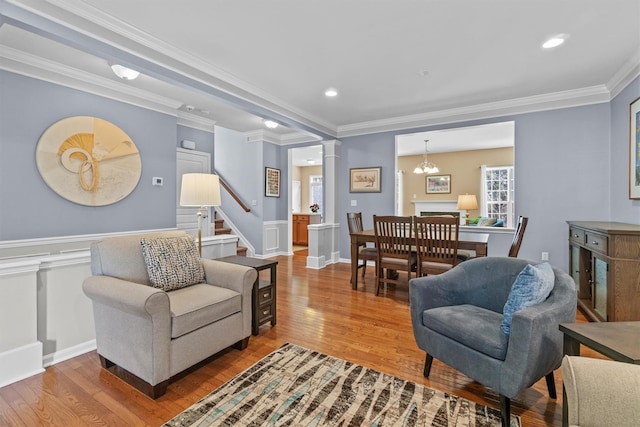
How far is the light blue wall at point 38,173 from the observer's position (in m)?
2.92

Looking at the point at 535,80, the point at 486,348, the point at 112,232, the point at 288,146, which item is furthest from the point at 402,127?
the point at 112,232

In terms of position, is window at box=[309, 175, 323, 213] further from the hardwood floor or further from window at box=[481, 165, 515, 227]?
the hardwood floor

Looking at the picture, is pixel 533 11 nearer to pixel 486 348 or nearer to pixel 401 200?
pixel 486 348

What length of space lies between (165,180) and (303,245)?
4.51m

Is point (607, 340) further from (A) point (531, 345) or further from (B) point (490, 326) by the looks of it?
(B) point (490, 326)

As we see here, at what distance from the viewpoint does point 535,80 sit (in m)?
3.49

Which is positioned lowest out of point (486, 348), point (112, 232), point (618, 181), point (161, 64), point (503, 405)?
point (503, 405)

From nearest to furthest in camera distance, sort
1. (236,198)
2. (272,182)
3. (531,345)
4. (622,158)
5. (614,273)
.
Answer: (531,345), (614,273), (622,158), (236,198), (272,182)

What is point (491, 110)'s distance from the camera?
4.30 m

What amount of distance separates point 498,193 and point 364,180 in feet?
13.8

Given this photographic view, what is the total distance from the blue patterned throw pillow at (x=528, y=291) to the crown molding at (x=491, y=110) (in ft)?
11.3

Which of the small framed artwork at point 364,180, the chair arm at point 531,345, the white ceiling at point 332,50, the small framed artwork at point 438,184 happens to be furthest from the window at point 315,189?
the chair arm at point 531,345

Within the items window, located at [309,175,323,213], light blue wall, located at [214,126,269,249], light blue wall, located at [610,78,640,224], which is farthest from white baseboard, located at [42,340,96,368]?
window, located at [309,175,323,213]

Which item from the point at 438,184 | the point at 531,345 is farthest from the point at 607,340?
the point at 438,184
